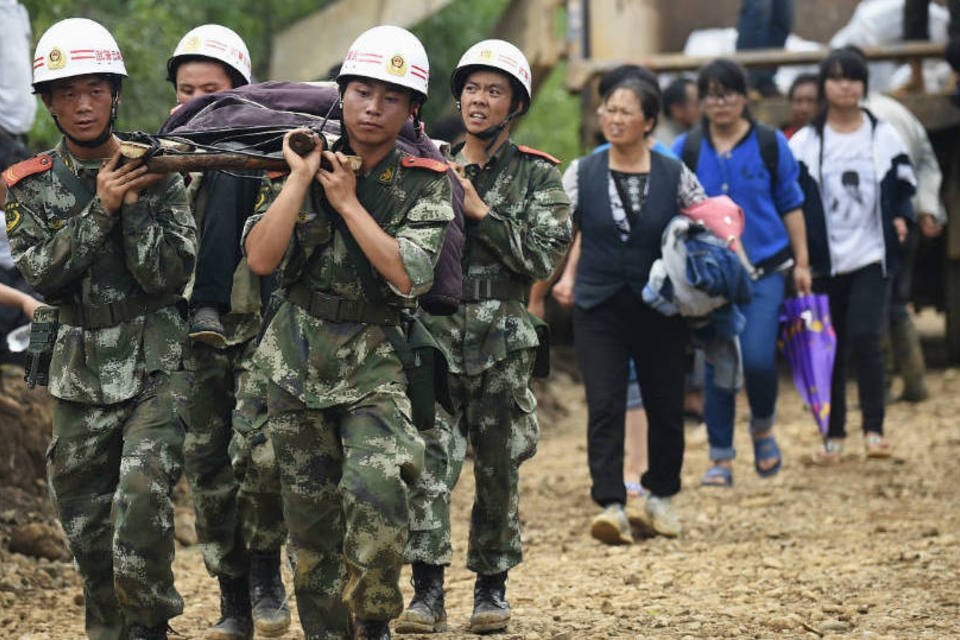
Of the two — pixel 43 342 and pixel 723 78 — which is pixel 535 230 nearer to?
pixel 43 342

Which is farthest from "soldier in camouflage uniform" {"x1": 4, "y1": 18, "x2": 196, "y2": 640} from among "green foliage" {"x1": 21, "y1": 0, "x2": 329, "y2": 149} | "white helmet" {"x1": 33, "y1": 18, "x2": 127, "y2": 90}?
"green foliage" {"x1": 21, "y1": 0, "x2": 329, "y2": 149}

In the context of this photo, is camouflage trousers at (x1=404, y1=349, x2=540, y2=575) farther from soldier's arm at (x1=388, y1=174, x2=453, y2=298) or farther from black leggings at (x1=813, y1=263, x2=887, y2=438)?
black leggings at (x1=813, y1=263, x2=887, y2=438)

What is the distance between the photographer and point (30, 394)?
9.70m

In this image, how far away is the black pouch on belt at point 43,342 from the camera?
638 cm

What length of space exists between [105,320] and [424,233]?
1.18 metres

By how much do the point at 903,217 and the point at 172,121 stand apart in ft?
18.4

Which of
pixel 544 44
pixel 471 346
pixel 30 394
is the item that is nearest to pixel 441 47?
pixel 544 44

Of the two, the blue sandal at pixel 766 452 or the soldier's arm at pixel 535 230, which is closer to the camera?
the soldier's arm at pixel 535 230

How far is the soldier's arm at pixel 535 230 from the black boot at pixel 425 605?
120cm

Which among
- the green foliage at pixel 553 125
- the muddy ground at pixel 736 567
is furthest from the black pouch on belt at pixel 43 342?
the green foliage at pixel 553 125

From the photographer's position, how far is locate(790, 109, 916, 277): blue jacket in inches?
433

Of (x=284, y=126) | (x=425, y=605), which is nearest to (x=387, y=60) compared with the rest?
(x=284, y=126)

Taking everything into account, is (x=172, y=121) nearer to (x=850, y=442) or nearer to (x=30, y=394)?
(x=30, y=394)

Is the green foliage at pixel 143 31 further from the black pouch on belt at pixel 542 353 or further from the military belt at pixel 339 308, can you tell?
the military belt at pixel 339 308
